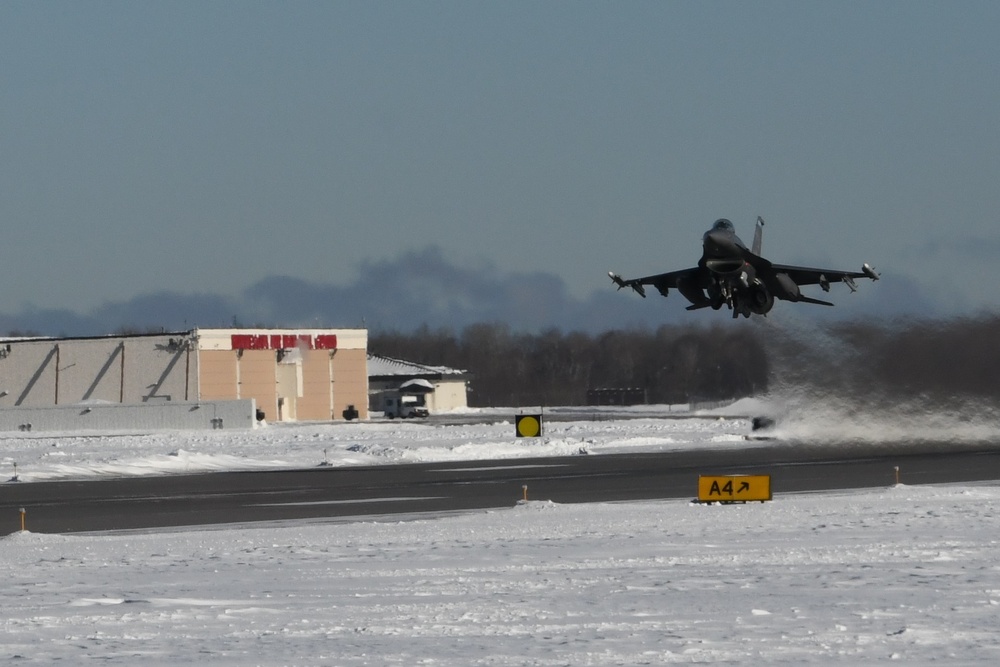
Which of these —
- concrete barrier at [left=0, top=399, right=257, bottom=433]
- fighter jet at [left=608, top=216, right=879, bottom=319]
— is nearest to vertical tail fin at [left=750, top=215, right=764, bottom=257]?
fighter jet at [left=608, top=216, right=879, bottom=319]

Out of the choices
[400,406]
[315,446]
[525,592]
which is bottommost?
[525,592]

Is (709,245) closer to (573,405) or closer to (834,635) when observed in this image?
(834,635)

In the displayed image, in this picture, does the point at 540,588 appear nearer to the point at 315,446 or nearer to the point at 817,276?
the point at 817,276

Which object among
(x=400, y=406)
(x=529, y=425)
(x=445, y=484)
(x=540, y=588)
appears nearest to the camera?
(x=540, y=588)

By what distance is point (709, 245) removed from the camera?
33156 mm

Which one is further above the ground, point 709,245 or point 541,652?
point 709,245

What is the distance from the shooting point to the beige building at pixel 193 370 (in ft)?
316

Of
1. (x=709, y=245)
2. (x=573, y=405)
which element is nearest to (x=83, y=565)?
(x=709, y=245)

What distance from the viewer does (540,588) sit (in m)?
14.9

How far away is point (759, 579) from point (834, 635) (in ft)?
12.1

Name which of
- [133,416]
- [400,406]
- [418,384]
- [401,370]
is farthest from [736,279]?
[401,370]

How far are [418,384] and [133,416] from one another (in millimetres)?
42622

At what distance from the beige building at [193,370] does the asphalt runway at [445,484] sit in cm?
5576

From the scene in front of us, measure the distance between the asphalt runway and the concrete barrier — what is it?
4222 centimetres
